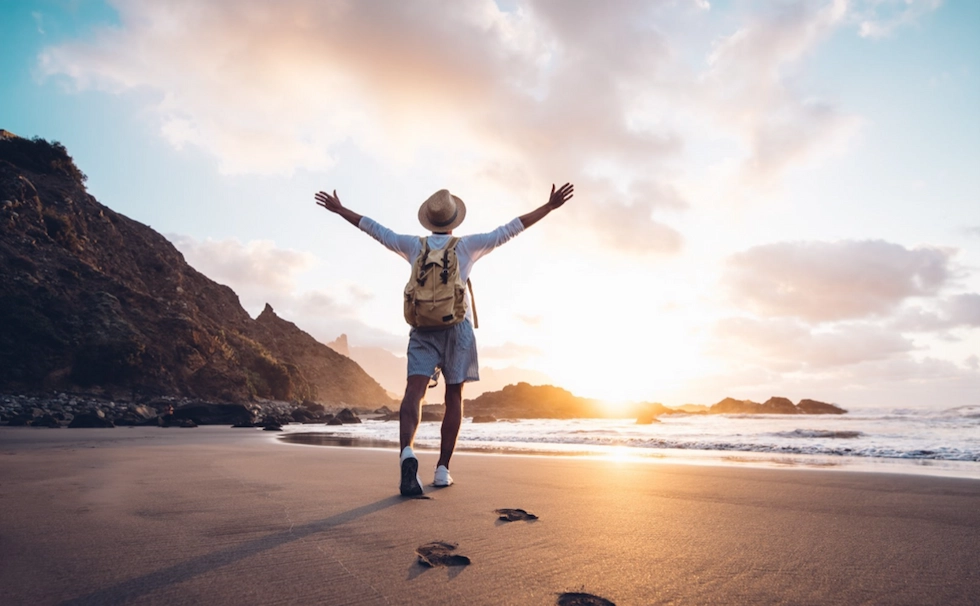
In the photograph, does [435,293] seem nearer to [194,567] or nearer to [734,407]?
[194,567]

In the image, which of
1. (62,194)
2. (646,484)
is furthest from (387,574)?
(62,194)

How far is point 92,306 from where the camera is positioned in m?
29.1

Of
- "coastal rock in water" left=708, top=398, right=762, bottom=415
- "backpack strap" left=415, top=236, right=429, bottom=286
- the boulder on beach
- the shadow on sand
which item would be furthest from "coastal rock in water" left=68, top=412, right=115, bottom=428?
"coastal rock in water" left=708, top=398, right=762, bottom=415

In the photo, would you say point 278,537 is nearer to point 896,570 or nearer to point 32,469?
point 896,570

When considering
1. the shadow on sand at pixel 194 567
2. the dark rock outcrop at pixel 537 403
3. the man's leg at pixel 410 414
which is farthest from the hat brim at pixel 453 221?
the dark rock outcrop at pixel 537 403

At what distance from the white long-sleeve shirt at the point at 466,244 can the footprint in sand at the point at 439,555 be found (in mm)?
2021

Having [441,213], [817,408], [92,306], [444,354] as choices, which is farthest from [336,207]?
[817,408]

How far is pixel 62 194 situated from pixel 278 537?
140 ft

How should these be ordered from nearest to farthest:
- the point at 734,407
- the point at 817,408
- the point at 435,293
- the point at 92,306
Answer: the point at 435,293
the point at 92,306
the point at 817,408
the point at 734,407

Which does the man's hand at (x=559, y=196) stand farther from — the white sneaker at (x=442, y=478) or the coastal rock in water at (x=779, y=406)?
the coastal rock in water at (x=779, y=406)

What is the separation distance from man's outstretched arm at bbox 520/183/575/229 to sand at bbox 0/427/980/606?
1860 mm

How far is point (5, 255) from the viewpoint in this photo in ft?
86.3

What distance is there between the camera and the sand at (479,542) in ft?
4.58

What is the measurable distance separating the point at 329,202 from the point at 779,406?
41.2 m
